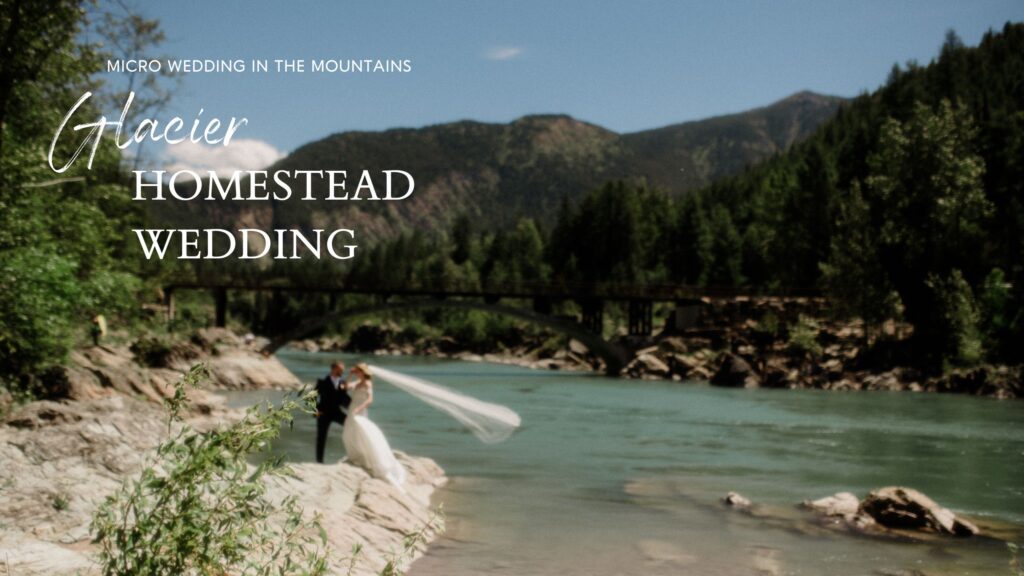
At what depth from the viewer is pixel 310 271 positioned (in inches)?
6914

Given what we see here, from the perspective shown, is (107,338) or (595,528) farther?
(107,338)

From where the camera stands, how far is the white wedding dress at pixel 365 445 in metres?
14.0

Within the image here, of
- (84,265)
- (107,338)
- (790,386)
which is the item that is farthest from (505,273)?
(84,265)

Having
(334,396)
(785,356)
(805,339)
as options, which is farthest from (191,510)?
(785,356)

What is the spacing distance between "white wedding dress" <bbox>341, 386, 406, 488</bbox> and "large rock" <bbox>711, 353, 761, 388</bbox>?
44.9m

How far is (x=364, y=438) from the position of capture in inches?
549

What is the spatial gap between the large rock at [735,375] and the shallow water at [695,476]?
12886 millimetres

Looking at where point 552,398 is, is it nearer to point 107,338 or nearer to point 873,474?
point 107,338

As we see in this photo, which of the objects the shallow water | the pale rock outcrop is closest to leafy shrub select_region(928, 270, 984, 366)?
the shallow water

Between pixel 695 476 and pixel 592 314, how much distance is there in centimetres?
6112

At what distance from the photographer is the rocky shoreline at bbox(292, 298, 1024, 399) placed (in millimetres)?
49969

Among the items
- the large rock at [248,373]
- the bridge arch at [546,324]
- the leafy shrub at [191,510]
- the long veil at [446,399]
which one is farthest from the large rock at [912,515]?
the bridge arch at [546,324]

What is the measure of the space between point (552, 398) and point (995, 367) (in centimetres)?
2161

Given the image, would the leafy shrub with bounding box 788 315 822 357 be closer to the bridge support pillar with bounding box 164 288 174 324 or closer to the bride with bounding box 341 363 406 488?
the bridge support pillar with bounding box 164 288 174 324
